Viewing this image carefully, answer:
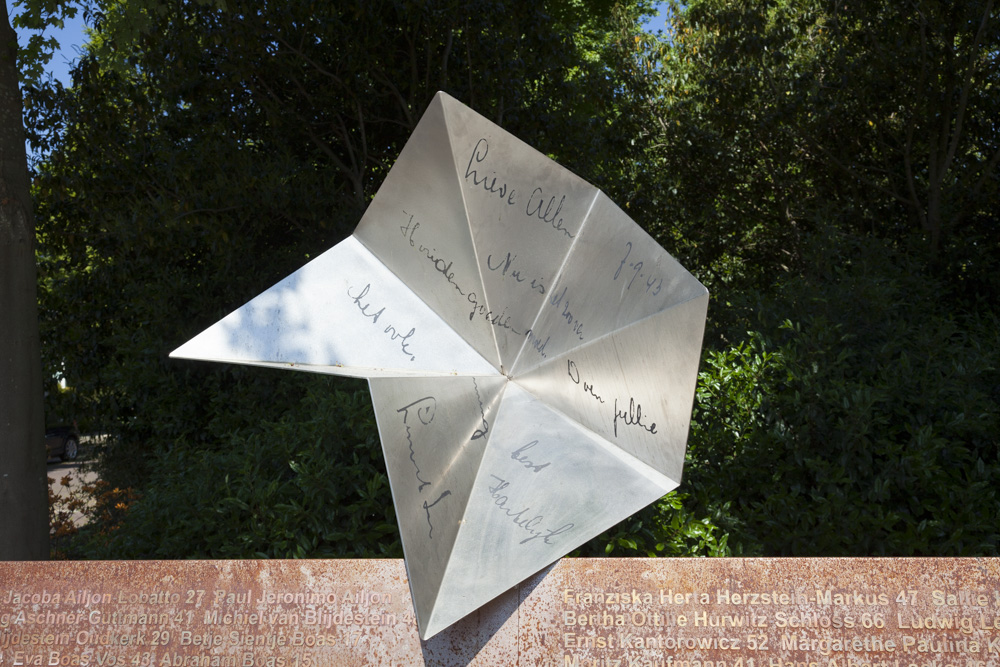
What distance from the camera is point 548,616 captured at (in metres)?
2.88

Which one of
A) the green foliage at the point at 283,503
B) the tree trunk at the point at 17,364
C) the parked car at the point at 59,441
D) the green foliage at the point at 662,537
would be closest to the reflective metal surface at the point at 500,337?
the green foliage at the point at 662,537

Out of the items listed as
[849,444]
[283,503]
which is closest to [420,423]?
[283,503]

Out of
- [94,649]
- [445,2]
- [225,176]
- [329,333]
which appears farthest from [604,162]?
[94,649]

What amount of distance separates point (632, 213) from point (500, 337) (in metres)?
7.80

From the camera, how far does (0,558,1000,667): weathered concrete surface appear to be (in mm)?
2797

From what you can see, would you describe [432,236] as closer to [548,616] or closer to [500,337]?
[500,337]

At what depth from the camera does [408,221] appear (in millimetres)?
3326

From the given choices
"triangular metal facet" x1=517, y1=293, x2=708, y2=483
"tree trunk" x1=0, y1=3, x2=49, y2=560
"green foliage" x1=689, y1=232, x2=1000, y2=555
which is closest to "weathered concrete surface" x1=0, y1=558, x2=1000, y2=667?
"triangular metal facet" x1=517, y1=293, x2=708, y2=483

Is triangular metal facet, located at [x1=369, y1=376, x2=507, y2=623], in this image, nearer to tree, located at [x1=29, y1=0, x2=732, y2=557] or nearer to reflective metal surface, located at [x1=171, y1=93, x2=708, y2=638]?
reflective metal surface, located at [x1=171, y1=93, x2=708, y2=638]

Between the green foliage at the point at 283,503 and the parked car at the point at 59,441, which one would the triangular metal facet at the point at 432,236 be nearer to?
the green foliage at the point at 283,503

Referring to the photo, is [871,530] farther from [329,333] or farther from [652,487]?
[329,333]

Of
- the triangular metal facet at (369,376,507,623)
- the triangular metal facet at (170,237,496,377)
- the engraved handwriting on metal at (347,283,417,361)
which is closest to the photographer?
the triangular metal facet at (369,376,507,623)

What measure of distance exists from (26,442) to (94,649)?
7.97ft

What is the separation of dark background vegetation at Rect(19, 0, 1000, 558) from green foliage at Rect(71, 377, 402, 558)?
0.8 inches
